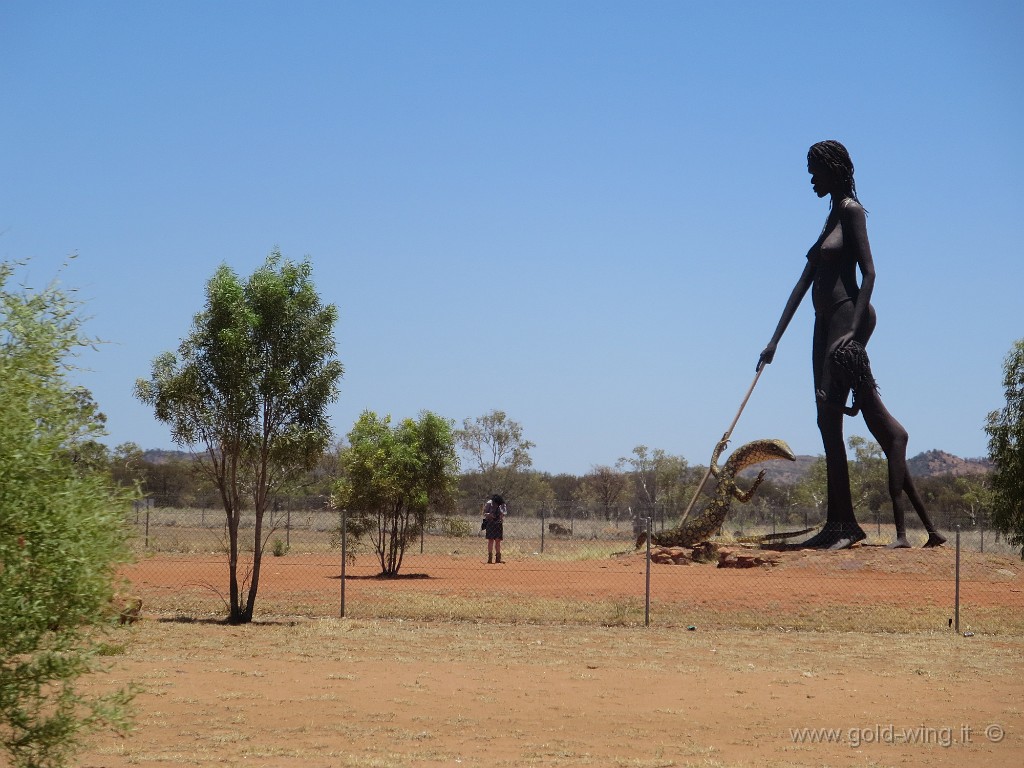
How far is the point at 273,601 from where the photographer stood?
19.2m

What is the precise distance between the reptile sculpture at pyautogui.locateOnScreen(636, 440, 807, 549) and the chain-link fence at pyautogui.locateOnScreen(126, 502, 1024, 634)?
0.67 m

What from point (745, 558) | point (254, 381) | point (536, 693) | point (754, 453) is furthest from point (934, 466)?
point (536, 693)

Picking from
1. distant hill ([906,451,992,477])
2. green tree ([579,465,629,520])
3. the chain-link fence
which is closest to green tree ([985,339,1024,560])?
the chain-link fence

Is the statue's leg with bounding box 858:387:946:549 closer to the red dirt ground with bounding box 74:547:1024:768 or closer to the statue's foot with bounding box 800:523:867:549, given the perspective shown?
the statue's foot with bounding box 800:523:867:549

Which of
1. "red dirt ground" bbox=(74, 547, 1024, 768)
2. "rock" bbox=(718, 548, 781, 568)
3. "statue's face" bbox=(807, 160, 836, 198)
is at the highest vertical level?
"statue's face" bbox=(807, 160, 836, 198)

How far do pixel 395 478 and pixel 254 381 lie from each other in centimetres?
913

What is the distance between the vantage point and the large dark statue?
78.7 feet

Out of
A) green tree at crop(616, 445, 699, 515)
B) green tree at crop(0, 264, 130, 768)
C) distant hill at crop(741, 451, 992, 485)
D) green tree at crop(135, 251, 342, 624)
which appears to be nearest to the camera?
green tree at crop(0, 264, 130, 768)

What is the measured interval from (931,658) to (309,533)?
31613 millimetres

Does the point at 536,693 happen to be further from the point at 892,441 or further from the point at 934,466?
the point at 934,466

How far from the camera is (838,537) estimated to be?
82.2ft

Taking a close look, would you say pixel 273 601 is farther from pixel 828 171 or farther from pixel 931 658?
pixel 828 171

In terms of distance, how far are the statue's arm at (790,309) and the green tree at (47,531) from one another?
20.4m

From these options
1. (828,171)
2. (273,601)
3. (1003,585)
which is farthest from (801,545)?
(273,601)
